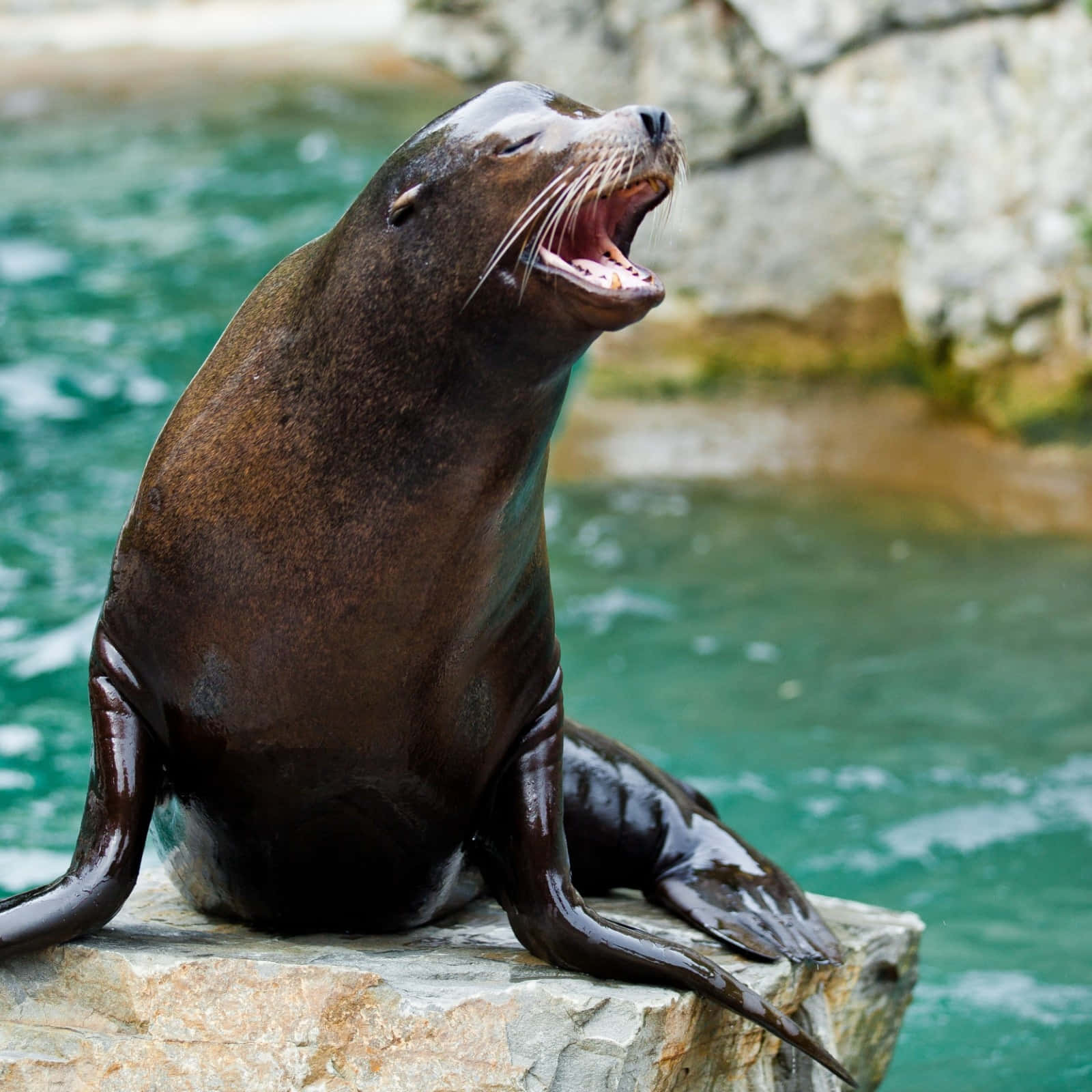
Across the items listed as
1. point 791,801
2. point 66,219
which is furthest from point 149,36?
point 791,801

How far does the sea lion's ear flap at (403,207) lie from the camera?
9.75 ft

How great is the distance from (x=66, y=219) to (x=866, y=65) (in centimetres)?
820

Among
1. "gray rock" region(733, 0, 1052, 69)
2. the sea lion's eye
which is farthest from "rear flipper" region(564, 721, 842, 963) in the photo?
"gray rock" region(733, 0, 1052, 69)

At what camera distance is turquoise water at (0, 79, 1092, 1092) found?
532 cm

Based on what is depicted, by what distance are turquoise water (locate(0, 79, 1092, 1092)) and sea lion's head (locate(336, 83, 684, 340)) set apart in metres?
2.62

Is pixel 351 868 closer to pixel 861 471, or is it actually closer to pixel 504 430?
pixel 504 430

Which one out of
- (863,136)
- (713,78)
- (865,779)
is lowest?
(865,779)

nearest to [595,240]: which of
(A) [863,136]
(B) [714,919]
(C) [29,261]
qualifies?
(B) [714,919]

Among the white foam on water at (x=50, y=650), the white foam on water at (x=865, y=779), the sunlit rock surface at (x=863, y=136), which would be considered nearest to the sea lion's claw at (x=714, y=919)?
the white foam on water at (x=865, y=779)

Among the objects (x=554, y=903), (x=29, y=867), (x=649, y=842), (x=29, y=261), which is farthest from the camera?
(x=29, y=261)

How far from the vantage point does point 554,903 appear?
122 inches

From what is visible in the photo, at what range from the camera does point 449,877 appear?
11.2ft

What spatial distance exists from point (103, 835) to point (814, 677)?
14.6ft

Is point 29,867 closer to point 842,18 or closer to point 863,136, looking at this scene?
point 863,136
